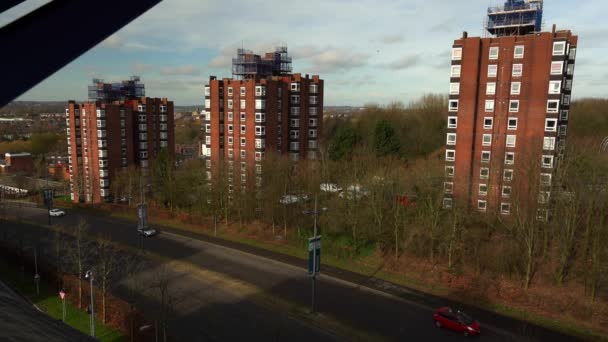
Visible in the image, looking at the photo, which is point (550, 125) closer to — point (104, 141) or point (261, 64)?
point (261, 64)

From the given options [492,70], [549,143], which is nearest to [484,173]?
[549,143]

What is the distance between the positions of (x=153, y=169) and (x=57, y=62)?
47.9m

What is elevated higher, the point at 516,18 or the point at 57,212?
the point at 516,18

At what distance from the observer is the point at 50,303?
22.6 meters

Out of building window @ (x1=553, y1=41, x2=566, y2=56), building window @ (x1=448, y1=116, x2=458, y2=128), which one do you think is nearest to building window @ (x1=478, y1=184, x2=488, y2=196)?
building window @ (x1=448, y1=116, x2=458, y2=128)

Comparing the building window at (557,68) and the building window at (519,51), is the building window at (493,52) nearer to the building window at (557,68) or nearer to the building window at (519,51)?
the building window at (519,51)

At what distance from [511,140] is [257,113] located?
Result: 25.5 metres

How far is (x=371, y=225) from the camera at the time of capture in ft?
98.7

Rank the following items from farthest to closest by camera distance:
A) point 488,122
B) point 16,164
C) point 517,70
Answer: point 16,164, point 488,122, point 517,70

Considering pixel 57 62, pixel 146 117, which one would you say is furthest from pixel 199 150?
pixel 57 62

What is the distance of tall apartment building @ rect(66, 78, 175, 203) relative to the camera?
52.8m

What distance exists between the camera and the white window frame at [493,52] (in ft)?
109

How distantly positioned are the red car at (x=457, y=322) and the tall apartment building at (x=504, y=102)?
9.47 metres

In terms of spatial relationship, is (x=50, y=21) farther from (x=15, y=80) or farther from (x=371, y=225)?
(x=371, y=225)
